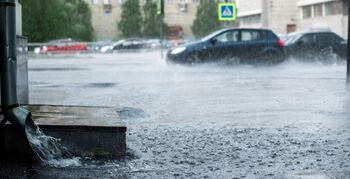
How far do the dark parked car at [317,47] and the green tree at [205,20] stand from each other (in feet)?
159

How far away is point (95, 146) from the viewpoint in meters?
5.04

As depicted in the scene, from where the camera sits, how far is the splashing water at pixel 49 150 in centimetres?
481

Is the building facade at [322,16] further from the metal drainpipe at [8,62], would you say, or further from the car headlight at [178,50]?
the metal drainpipe at [8,62]

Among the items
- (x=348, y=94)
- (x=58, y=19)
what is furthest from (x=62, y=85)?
(x=58, y=19)

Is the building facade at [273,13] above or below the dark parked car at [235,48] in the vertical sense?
above

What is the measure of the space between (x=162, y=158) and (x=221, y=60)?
16.5m

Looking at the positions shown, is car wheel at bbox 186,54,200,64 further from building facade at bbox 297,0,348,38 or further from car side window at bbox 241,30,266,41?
building facade at bbox 297,0,348,38

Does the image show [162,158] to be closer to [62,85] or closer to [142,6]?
[62,85]

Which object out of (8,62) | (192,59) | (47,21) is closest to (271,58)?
(192,59)

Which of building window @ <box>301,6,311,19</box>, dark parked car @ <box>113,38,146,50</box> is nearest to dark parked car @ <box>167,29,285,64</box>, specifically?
dark parked car @ <box>113,38,146,50</box>

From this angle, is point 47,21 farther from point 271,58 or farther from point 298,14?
point 298,14

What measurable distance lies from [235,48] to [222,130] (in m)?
15.0

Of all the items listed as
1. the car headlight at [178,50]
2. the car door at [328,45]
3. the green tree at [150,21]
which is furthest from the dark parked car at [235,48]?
the green tree at [150,21]

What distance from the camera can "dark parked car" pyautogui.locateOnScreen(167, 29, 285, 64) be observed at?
21312mm
